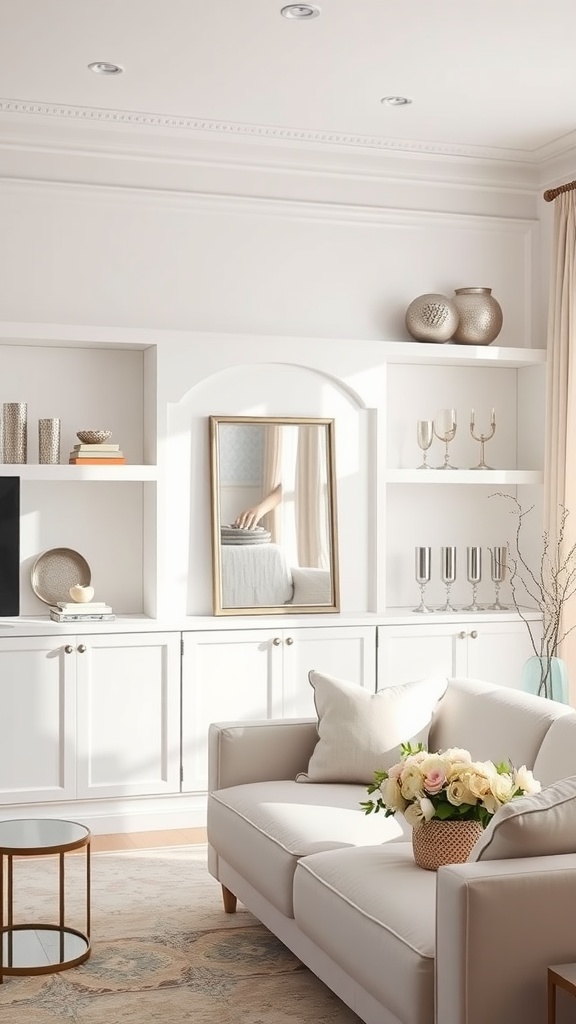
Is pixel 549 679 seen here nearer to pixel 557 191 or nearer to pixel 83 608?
pixel 83 608

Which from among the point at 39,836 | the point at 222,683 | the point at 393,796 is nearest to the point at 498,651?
the point at 222,683

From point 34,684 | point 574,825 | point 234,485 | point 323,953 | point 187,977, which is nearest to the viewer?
point 574,825

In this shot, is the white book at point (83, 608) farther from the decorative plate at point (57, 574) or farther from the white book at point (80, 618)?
the decorative plate at point (57, 574)

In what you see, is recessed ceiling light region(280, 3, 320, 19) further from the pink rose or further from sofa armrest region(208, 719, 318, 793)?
the pink rose

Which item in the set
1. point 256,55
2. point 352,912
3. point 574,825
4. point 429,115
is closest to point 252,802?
point 352,912

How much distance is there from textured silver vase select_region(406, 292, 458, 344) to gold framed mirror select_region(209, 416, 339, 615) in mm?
637

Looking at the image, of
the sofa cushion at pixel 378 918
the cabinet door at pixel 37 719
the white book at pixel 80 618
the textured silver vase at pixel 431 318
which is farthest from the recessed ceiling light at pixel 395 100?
the sofa cushion at pixel 378 918

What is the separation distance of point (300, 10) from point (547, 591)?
2.88m

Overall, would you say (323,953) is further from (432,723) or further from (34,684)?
(34,684)

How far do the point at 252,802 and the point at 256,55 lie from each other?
2.70 meters

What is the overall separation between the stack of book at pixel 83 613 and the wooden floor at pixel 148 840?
2.95 feet

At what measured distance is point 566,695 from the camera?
5105mm

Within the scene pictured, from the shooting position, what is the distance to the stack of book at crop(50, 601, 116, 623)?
4.96 metres

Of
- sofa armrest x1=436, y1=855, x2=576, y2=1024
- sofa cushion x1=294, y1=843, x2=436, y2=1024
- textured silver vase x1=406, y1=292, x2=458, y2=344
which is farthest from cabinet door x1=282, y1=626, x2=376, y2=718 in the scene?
sofa armrest x1=436, y1=855, x2=576, y2=1024
